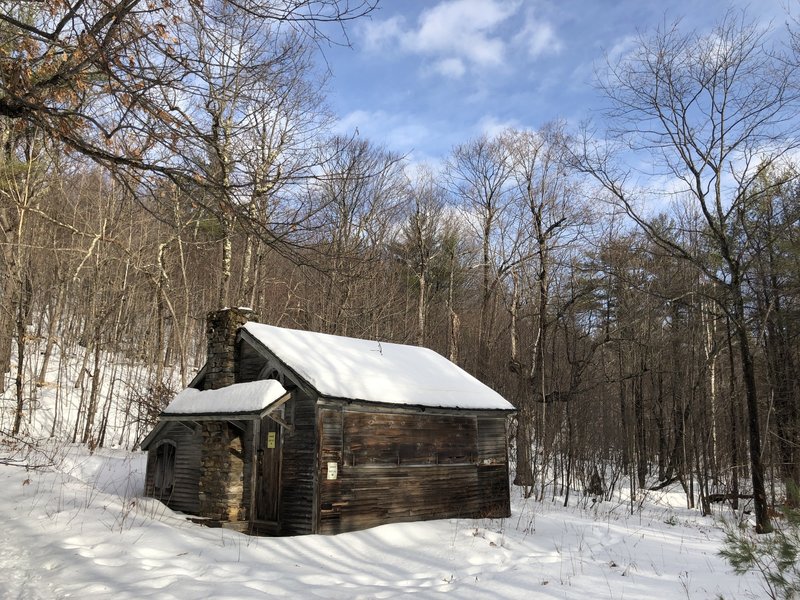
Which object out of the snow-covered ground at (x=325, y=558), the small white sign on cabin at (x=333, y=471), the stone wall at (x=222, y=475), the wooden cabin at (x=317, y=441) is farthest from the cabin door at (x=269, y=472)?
the snow-covered ground at (x=325, y=558)

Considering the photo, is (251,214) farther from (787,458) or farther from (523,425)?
(787,458)

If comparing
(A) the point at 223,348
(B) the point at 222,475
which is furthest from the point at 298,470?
(A) the point at 223,348

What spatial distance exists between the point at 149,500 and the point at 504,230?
2013 centimetres

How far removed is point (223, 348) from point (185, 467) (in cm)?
351

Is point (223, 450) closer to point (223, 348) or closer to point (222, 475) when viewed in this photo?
point (222, 475)

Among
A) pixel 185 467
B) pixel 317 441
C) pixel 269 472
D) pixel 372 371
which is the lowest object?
pixel 185 467

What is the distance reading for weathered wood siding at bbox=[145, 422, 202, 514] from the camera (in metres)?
15.5

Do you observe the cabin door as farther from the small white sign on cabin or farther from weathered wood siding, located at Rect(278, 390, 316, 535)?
the small white sign on cabin

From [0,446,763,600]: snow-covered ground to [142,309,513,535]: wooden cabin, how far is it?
94 centimetres

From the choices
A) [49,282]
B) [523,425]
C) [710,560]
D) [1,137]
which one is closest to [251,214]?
[710,560]

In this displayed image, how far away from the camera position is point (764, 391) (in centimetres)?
2725

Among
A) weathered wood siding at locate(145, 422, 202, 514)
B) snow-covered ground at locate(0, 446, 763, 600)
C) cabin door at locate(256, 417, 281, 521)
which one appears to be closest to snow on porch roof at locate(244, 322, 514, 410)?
cabin door at locate(256, 417, 281, 521)

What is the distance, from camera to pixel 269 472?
13938 mm

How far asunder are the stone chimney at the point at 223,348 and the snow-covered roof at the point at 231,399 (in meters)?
0.38
